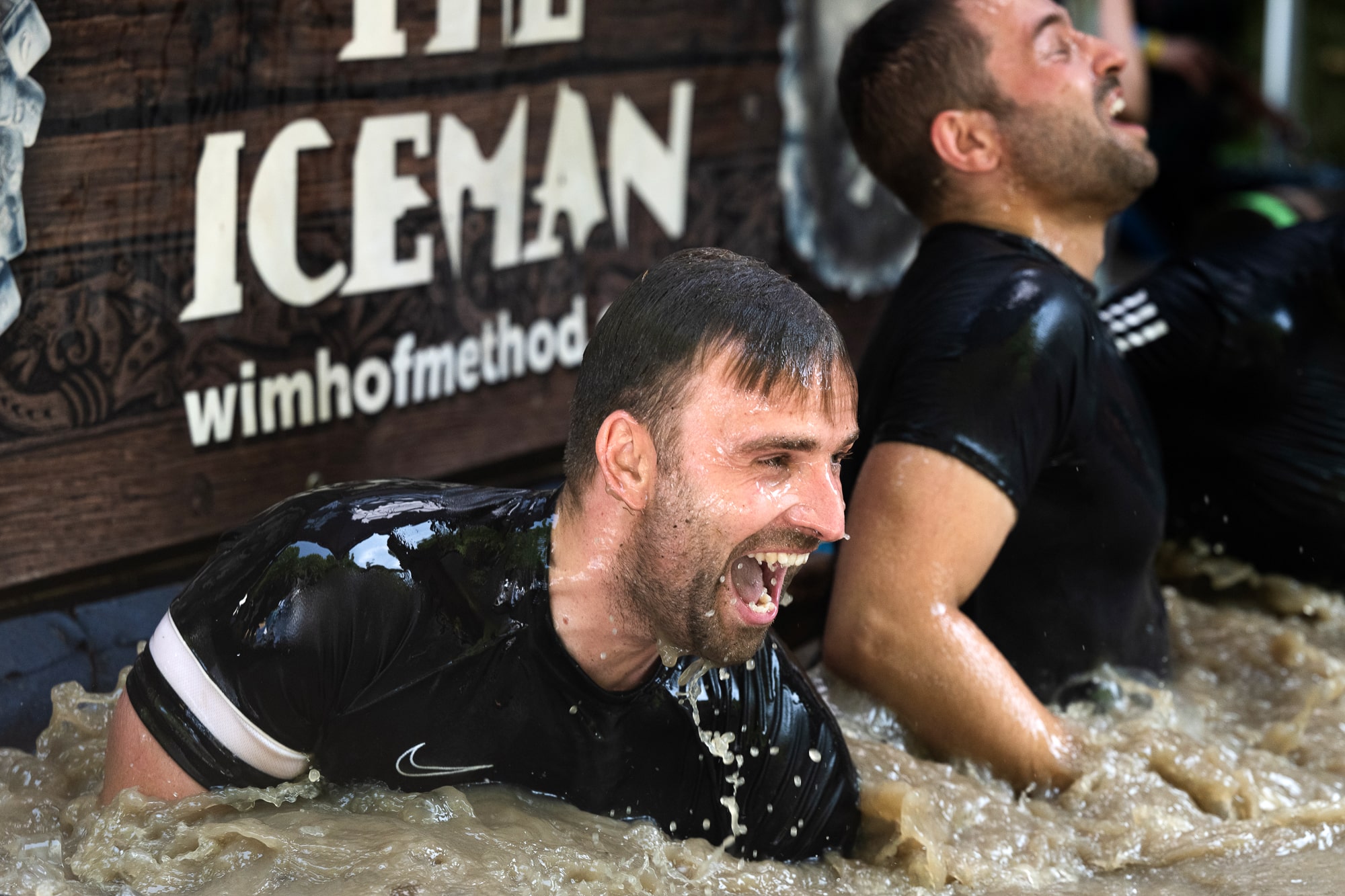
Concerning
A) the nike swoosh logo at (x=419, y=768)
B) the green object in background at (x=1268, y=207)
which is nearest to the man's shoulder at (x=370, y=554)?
the nike swoosh logo at (x=419, y=768)

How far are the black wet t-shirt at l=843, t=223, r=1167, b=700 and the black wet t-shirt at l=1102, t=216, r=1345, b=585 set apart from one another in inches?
22.9

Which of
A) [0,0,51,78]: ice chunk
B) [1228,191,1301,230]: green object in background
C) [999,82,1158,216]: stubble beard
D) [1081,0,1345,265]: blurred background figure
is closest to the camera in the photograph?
[0,0,51,78]: ice chunk

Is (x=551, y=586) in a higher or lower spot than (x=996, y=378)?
lower

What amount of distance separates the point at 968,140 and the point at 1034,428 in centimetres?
64

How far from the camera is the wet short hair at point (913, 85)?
2980 millimetres

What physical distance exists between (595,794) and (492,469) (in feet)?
4.82

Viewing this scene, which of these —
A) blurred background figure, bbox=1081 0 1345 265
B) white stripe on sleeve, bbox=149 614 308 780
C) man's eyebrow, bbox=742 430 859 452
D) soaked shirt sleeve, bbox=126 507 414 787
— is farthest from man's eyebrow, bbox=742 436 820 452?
blurred background figure, bbox=1081 0 1345 265

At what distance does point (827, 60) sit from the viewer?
416 cm

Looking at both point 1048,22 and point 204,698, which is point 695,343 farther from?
point 1048,22

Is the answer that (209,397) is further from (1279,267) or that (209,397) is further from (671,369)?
(1279,267)

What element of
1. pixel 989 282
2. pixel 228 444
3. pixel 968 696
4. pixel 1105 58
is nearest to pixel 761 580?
pixel 968 696

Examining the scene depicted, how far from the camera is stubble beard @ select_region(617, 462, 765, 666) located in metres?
2.02

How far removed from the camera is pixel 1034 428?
271 centimetres

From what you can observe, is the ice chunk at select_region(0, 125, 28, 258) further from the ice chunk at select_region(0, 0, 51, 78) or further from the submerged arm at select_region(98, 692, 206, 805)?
the submerged arm at select_region(98, 692, 206, 805)
